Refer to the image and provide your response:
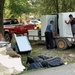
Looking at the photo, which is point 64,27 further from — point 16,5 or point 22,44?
point 16,5

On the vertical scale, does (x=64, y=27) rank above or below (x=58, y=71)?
above

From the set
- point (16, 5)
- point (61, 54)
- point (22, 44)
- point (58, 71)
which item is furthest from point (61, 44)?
point (16, 5)

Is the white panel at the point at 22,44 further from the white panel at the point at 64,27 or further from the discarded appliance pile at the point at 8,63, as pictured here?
the discarded appliance pile at the point at 8,63

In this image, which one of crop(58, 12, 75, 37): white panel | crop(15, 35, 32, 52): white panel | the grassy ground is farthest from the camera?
crop(58, 12, 75, 37): white panel

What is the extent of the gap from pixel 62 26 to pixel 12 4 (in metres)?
8.71

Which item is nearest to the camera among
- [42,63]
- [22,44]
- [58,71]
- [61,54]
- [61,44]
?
[58,71]

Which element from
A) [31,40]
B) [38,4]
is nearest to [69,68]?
[31,40]

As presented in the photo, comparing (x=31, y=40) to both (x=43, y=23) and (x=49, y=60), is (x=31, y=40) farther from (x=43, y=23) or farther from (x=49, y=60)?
(x=49, y=60)

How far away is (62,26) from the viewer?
634 inches

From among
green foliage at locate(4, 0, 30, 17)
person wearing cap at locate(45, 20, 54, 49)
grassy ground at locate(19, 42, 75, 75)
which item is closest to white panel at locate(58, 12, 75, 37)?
person wearing cap at locate(45, 20, 54, 49)

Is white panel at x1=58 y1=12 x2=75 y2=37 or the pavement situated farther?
white panel at x1=58 y1=12 x2=75 y2=37

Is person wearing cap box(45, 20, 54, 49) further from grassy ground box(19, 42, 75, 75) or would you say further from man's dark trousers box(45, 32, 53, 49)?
grassy ground box(19, 42, 75, 75)

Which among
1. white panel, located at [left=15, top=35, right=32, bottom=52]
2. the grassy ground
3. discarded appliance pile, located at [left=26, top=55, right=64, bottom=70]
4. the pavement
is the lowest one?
the grassy ground

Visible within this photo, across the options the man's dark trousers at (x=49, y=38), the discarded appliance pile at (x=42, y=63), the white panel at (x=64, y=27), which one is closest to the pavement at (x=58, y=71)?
the discarded appliance pile at (x=42, y=63)
